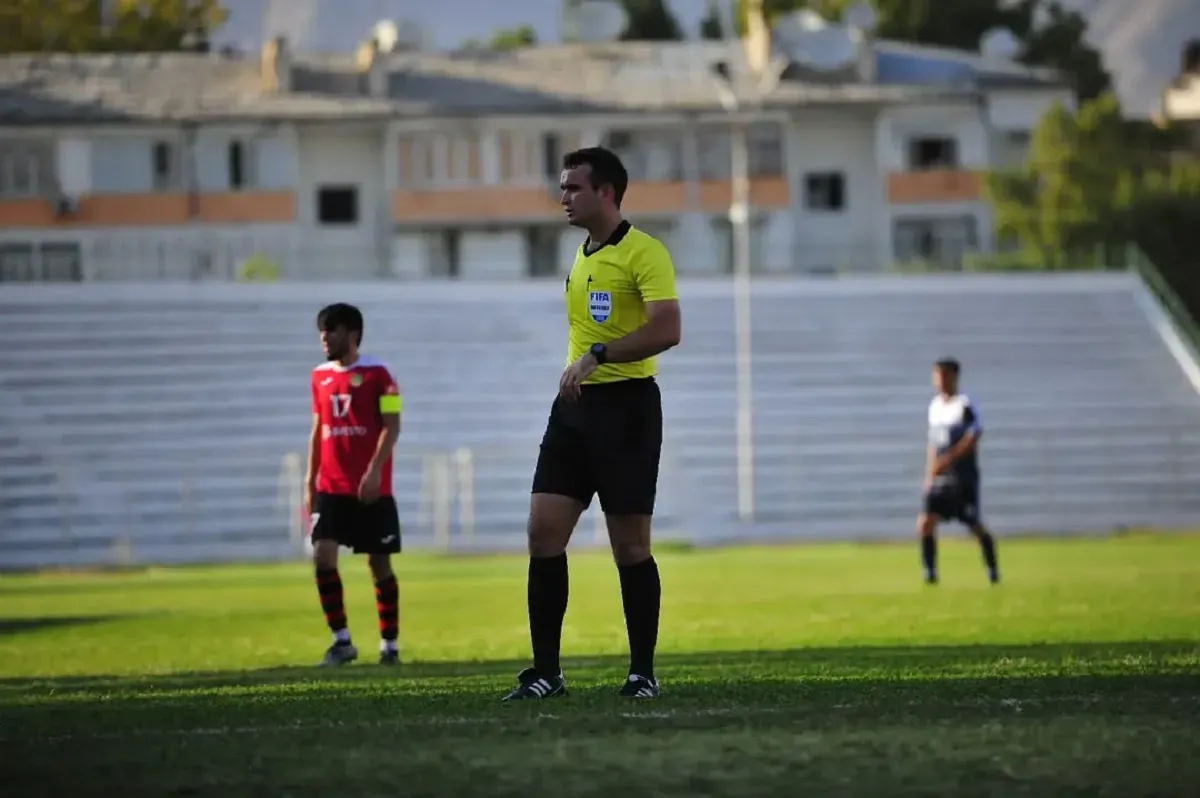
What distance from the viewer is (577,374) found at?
29.1ft

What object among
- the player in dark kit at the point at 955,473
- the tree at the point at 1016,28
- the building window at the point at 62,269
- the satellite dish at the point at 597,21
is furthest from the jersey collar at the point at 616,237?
the tree at the point at 1016,28

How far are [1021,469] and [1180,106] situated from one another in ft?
179

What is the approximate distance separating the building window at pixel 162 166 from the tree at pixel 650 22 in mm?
28716

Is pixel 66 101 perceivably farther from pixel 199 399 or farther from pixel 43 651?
pixel 43 651

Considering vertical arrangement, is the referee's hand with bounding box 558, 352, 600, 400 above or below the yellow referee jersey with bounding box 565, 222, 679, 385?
below

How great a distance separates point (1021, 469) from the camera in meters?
38.5

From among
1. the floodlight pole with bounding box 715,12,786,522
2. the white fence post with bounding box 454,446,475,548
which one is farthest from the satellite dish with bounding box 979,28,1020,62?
the white fence post with bounding box 454,446,475,548

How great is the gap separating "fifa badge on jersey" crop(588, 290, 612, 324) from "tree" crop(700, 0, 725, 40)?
78830 mm

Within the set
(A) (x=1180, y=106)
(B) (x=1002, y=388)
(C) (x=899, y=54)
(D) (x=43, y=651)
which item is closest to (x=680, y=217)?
(C) (x=899, y=54)

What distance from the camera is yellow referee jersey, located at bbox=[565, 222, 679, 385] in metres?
9.11

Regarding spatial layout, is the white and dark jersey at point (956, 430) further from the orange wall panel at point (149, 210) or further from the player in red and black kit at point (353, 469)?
the orange wall panel at point (149, 210)

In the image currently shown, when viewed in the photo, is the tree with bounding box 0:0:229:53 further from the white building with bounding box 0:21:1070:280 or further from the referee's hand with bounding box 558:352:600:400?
the referee's hand with bounding box 558:352:600:400

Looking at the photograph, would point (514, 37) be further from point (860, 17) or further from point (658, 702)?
point (658, 702)

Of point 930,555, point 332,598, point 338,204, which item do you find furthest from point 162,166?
point 332,598
